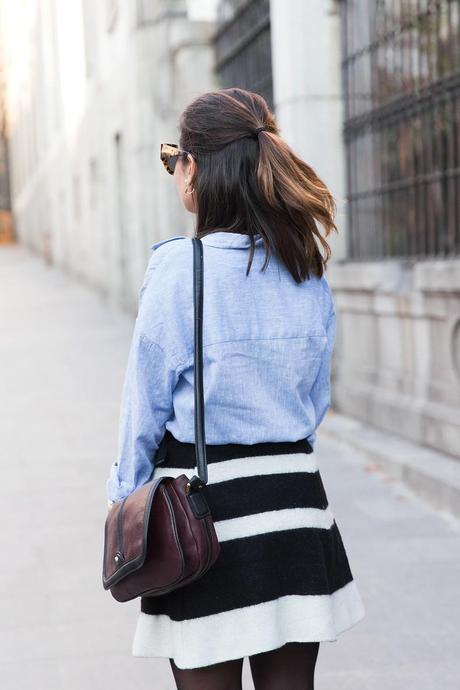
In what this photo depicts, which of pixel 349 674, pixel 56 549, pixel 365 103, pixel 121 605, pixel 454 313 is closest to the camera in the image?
pixel 349 674

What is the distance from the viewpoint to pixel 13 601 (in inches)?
183

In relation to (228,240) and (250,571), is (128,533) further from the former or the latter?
(228,240)

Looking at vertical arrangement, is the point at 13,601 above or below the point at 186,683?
below

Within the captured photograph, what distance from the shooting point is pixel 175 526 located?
2111mm

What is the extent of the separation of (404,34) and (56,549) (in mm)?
4077

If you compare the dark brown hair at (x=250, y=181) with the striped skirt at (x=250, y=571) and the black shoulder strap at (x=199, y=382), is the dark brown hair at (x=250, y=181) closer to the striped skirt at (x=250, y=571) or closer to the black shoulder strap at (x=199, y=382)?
the black shoulder strap at (x=199, y=382)

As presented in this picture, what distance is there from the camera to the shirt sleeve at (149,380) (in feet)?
7.05

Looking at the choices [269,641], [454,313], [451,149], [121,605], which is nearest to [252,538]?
[269,641]

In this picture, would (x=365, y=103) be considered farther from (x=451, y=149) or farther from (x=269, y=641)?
(x=269, y=641)

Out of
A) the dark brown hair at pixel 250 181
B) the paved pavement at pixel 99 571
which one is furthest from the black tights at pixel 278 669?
the paved pavement at pixel 99 571

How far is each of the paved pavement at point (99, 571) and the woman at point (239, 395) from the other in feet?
5.20

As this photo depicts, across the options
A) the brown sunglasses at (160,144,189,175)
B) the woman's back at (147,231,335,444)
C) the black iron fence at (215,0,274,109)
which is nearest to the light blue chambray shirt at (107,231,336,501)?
the woman's back at (147,231,335,444)

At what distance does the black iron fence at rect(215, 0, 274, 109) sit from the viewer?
10.0 meters

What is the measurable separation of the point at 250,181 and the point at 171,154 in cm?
20
